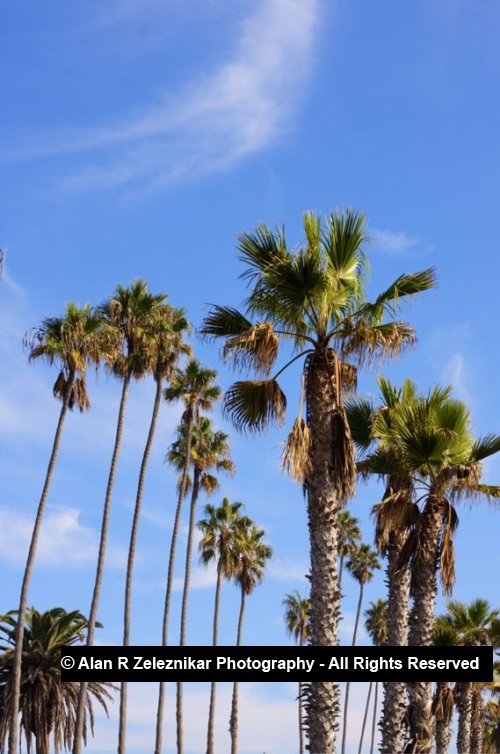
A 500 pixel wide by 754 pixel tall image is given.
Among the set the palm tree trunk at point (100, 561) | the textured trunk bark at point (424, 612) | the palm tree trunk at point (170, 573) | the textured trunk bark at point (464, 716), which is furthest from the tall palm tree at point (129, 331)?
the textured trunk bark at point (424, 612)

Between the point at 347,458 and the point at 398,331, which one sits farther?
the point at 398,331

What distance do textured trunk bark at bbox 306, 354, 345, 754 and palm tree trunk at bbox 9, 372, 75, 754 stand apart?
28.3 meters

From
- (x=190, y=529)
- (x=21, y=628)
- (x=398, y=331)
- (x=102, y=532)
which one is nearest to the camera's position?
(x=398, y=331)

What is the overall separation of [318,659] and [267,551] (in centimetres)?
5406

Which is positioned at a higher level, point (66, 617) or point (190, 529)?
point (190, 529)

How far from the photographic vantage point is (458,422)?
20.0 metres

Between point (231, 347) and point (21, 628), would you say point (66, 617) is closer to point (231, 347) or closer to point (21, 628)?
point (21, 628)

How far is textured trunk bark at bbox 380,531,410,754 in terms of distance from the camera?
21484 mm

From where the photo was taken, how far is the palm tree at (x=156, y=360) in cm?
4638

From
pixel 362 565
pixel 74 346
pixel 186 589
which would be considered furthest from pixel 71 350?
pixel 362 565

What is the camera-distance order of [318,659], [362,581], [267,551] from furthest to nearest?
[362,581] → [267,551] → [318,659]

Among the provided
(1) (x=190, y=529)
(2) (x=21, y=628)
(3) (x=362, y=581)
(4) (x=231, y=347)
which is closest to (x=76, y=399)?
(2) (x=21, y=628)

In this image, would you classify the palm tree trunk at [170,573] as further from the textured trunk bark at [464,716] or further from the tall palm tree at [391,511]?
the tall palm tree at [391,511]

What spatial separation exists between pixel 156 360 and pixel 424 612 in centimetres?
2981
